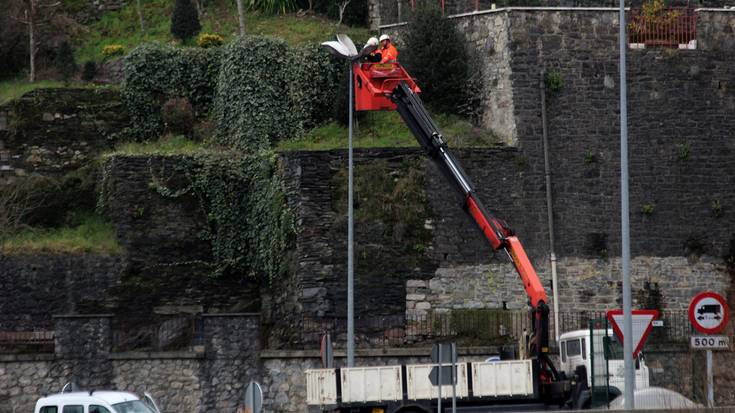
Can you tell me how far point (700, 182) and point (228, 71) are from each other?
1231 cm

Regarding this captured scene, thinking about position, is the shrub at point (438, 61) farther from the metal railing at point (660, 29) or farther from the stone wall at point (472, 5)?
the metal railing at point (660, 29)

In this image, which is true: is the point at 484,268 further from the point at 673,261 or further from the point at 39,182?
the point at 39,182

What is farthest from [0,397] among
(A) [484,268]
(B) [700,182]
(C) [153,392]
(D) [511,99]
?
(B) [700,182]

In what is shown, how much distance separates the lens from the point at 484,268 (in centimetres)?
3950

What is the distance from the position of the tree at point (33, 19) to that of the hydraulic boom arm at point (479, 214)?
14.6 m

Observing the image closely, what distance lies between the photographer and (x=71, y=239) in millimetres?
41781

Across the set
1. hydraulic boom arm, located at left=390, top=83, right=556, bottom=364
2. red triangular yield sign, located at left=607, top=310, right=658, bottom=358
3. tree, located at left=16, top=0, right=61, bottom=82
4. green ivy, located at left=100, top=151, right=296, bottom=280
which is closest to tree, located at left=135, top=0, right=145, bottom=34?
tree, located at left=16, top=0, right=61, bottom=82

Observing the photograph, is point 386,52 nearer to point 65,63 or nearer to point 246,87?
point 246,87

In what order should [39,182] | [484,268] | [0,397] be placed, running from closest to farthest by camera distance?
[0,397] < [484,268] < [39,182]

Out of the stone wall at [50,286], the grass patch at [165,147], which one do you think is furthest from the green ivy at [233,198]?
the stone wall at [50,286]

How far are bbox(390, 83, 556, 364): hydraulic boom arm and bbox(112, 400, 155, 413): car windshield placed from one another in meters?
7.49

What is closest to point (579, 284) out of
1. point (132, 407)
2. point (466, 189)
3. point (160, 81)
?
point (466, 189)

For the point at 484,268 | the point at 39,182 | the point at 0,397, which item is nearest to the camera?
the point at 0,397

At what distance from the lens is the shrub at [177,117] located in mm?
44500
